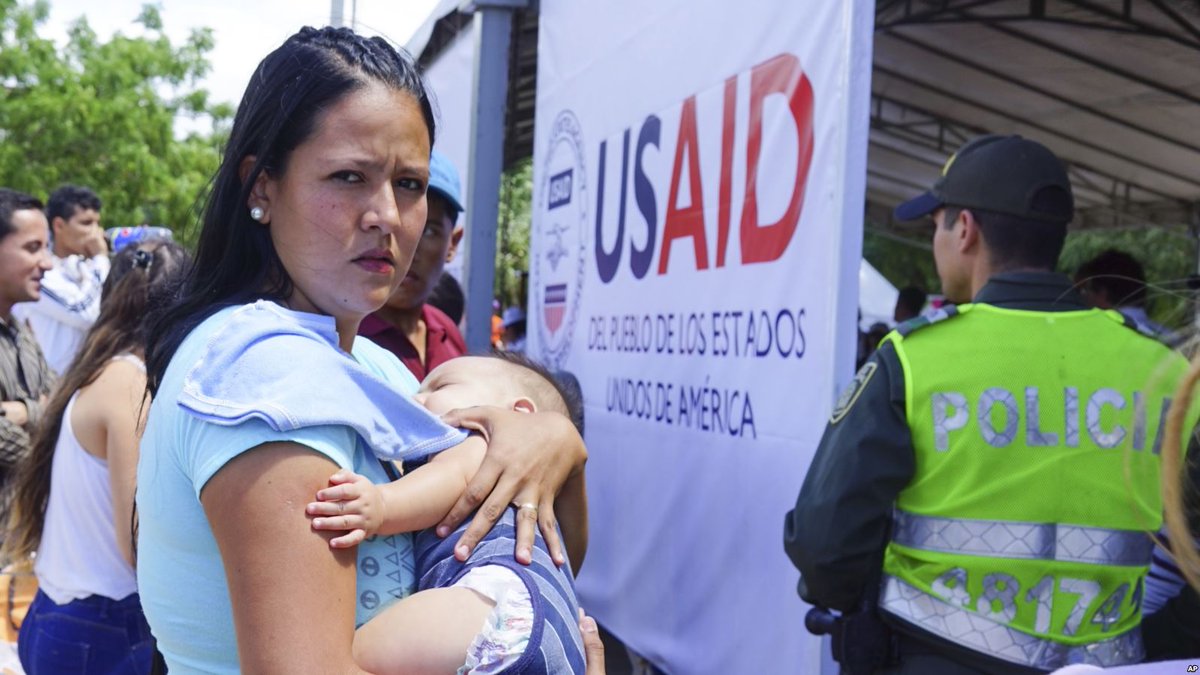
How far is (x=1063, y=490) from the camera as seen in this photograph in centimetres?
235

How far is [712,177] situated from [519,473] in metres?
2.49

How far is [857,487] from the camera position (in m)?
2.34

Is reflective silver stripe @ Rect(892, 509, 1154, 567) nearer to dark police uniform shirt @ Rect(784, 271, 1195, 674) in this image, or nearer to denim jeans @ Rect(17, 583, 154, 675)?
dark police uniform shirt @ Rect(784, 271, 1195, 674)

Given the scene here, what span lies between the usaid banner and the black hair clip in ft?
5.60

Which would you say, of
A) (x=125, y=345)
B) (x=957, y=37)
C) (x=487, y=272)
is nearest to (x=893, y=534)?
(x=125, y=345)

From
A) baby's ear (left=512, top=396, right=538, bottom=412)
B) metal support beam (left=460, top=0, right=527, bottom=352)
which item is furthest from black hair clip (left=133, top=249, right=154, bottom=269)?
metal support beam (left=460, top=0, right=527, bottom=352)

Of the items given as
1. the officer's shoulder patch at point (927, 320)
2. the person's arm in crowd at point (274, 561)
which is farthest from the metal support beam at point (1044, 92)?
the person's arm in crowd at point (274, 561)

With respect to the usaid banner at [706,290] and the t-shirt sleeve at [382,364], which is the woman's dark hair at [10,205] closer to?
the usaid banner at [706,290]

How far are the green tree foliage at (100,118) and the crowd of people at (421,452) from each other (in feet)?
52.1

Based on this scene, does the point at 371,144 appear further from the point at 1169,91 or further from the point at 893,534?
the point at 1169,91

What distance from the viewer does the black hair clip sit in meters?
2.95

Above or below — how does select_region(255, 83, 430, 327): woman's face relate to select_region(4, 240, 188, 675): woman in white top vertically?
above

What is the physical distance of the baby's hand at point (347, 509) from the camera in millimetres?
1089

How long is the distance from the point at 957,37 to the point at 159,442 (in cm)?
813
